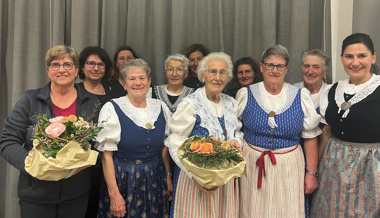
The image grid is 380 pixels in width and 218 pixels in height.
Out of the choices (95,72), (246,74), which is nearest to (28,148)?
(95,72)

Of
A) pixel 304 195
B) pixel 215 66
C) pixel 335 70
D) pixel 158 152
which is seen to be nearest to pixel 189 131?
pixel 158 152

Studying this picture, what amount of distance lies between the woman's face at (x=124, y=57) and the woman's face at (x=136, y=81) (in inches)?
31.1

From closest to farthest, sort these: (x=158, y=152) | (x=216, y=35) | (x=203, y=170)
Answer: (x=203, y=170) → (x=158, y=152) → (x=216, y=35)

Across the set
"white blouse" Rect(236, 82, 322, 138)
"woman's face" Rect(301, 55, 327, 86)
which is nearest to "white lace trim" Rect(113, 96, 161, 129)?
"white blouse" Rect(236, 82, 322, 138)

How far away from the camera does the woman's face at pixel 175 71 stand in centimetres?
243

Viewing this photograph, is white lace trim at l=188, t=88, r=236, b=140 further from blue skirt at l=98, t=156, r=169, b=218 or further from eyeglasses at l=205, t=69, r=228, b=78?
blue skirt at l=98, t=156, r=169, b=218

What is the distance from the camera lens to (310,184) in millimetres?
2062

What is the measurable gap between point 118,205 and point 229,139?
2.66 feet

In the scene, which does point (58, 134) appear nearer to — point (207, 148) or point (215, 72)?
point (207, 148)

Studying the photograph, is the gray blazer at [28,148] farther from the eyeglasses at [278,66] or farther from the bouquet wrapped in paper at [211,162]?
the eyeglasses at [278,66]

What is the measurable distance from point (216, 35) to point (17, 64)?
1864mm

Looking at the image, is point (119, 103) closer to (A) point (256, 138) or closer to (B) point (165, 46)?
(A) point (256, 138)

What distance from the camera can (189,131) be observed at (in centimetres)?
190

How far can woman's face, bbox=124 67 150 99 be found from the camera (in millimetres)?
1919
